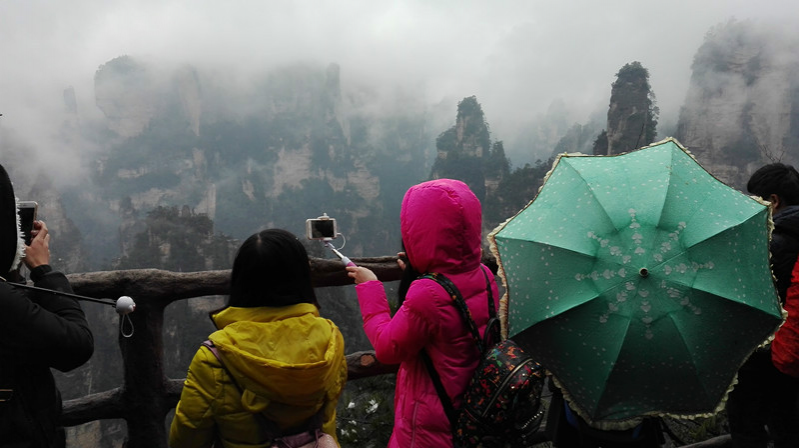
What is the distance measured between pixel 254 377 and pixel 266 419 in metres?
0.17

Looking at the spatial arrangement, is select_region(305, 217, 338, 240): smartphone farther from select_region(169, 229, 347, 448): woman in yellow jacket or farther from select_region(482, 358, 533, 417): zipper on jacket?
select_region(482, 358, 533, 417): zipper on jacket

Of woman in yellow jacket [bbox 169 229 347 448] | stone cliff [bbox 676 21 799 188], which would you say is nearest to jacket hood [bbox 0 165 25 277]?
woman in yellow jacket [bbox 169 229 347 448]

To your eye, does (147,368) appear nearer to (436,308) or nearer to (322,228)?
(322,228)

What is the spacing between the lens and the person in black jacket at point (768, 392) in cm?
203

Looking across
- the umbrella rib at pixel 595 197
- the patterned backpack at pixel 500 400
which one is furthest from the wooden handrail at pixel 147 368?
the umbrella rib at pixel 595 197

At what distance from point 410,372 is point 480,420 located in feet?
0.95

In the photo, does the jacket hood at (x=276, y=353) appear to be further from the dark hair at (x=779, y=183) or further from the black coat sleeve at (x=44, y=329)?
the dark hair at (x=779, y=183)

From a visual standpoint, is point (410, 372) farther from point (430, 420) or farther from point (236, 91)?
point (236, 91)

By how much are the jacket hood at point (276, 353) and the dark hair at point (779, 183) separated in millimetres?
1845

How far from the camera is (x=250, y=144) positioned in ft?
264

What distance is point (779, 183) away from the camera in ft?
6.64

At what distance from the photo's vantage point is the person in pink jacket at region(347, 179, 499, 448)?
1.43 metres

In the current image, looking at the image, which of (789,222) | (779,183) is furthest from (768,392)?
(779,183)

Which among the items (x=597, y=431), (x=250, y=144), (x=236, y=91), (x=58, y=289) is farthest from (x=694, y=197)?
(x=236, y=91)
